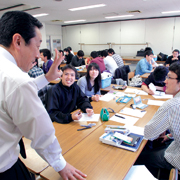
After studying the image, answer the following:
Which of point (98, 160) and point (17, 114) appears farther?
point (98, 160)

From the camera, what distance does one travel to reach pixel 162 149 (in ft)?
5.74

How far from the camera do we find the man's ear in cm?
73

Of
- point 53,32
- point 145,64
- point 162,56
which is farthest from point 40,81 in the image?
point 53,32

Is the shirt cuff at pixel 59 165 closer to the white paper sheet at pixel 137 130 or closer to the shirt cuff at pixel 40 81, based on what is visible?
the shirt cuff at pixel 40 81

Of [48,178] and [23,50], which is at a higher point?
[23,50]

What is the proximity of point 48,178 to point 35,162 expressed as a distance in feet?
0.71

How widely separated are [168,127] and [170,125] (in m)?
0.03

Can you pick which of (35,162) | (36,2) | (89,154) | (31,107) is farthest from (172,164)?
(36,2)

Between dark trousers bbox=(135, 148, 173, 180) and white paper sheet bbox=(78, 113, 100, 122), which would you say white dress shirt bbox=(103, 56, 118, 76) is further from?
dark trousers bbox=(135, 148, 173, 180)

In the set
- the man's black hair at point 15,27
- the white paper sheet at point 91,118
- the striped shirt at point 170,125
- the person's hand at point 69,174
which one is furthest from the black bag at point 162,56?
the man's black hair at point 15,27

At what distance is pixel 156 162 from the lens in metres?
1.62

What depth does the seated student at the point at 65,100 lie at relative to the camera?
77.7 inches

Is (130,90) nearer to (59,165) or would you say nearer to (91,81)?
(91,81)

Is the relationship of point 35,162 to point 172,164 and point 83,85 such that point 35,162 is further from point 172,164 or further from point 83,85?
point 83,85
